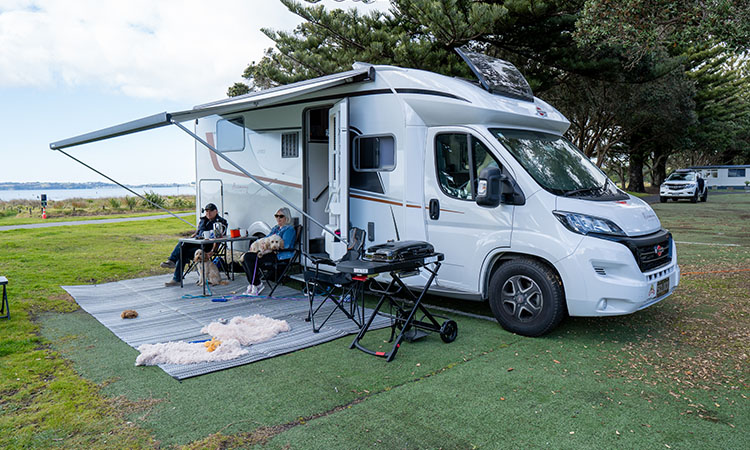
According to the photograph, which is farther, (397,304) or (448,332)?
(397,304)

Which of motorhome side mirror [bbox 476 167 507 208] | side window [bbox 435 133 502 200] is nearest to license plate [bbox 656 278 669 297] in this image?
motorhome side mirror [bbox 476 167 507 208]

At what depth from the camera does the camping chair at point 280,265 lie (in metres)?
6.61

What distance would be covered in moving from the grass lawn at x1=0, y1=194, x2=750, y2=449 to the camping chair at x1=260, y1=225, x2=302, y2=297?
204cm

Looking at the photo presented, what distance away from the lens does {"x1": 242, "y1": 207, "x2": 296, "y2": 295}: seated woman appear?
6.60m

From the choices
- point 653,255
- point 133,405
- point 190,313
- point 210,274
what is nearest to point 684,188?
point 653,255

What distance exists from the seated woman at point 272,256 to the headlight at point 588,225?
138 inches

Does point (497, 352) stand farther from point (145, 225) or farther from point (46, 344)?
point (145, 225)

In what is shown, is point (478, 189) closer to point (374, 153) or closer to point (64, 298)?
point (374, 153)

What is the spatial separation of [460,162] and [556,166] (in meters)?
0.93

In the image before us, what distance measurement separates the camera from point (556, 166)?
16.7ft

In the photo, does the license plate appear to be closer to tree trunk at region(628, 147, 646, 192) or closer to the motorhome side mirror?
the motorhome side mirror

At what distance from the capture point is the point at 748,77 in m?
35.6

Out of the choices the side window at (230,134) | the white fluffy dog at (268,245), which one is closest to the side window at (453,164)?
the white fluffy dog at (268,245)

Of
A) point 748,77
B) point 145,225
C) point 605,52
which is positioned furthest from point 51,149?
point 748,77
